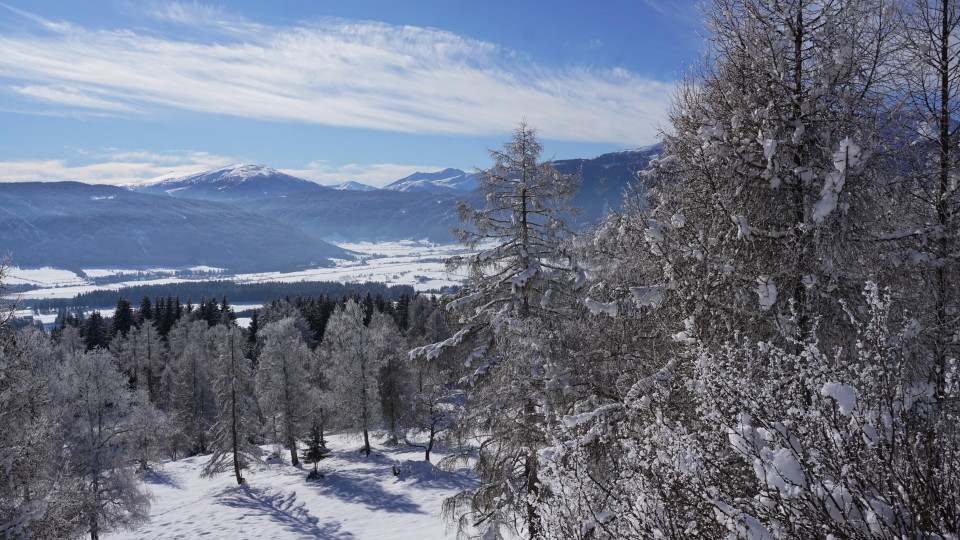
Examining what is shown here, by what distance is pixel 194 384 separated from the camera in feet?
141

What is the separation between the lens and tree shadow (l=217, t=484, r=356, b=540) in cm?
2245

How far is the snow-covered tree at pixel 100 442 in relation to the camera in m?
22.4

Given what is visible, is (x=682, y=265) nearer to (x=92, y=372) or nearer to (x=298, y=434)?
(x=92, y=372)

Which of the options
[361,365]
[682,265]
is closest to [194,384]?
[361,365]

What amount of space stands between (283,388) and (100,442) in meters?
9.70

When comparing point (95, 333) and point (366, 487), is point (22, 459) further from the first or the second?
point (95, 333)

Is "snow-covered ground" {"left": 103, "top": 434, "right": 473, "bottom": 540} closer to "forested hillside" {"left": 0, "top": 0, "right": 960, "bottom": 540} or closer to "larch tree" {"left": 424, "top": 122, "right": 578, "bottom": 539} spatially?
"larch tree" {"left": 424, "top": 122, "right": 578, "bottom": 539}

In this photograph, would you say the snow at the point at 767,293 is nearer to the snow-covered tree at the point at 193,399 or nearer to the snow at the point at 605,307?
the snow at the point at 605,307

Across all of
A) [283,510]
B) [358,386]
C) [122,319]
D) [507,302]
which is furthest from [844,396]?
[122,319]

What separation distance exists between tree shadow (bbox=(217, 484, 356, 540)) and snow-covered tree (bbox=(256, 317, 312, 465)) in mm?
3891

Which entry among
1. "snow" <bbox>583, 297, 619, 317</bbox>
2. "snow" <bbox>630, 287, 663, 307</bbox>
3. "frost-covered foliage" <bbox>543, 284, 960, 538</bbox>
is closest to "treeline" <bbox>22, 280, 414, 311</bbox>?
"snow" <bbox>583, 297, 619, 317</bbox>

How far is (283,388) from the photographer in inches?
1261

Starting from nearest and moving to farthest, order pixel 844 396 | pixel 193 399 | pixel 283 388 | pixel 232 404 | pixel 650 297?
pixel 844 396 → pixel 650 297 → pixel 232 404 → pixel 283 388 → pixel 193 399

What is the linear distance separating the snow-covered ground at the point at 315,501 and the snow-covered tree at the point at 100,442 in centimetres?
196
